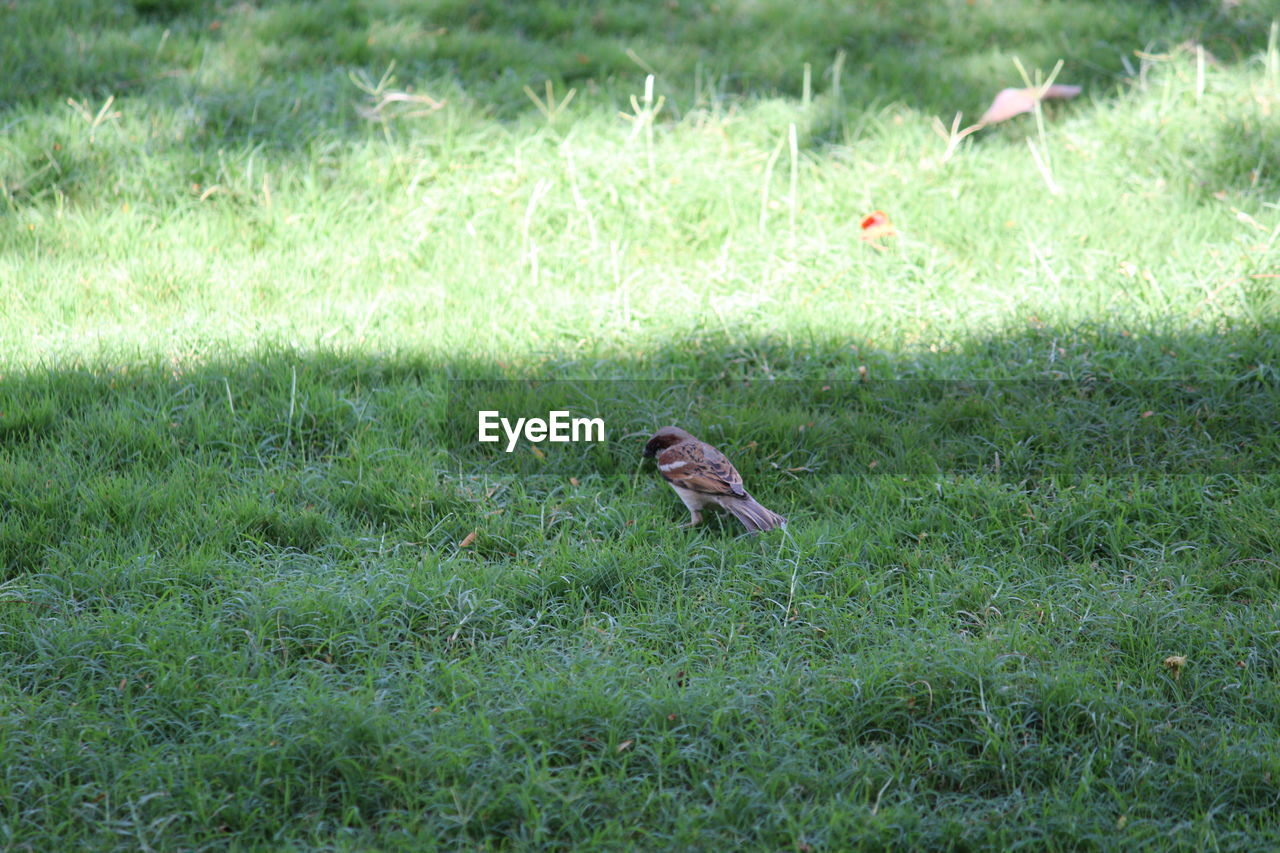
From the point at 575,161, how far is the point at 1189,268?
3590 mm

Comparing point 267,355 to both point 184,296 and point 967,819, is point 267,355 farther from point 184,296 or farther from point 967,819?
point 967,819

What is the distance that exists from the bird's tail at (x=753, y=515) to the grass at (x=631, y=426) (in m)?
0.10

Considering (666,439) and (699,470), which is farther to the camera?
(666,439)

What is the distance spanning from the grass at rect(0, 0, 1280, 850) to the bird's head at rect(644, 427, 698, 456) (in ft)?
0.54

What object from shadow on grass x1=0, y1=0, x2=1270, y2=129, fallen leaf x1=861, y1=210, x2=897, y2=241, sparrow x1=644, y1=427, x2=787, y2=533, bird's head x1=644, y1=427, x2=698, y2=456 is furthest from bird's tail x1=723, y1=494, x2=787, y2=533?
shadow on grass x1=0, y1=0, x2=1270, y2=129

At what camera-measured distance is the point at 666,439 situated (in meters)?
4.62

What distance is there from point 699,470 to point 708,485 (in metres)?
0.07

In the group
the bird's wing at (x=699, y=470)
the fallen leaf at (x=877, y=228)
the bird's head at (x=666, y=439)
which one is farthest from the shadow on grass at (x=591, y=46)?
the bird's wing at (x=699, y=470)

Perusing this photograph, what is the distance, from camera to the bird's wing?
4293mm

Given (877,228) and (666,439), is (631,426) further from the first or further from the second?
(877,228)

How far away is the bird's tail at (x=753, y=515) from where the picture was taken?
14.1 ft

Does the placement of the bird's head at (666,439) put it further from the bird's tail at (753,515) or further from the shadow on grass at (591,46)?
the shadow on grass at (591,46)

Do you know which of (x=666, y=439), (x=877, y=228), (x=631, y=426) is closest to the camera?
(x=666, y=439)

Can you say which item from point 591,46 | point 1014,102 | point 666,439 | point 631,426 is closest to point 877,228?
point 1014,102
